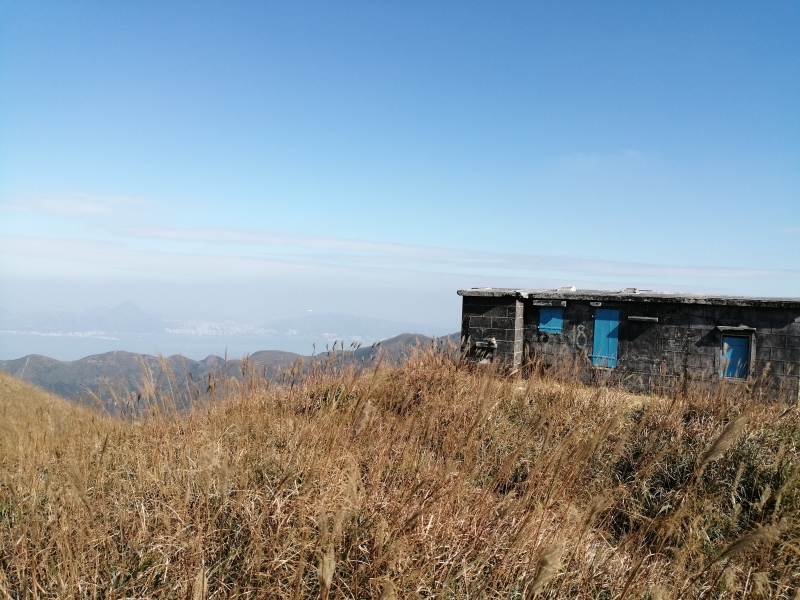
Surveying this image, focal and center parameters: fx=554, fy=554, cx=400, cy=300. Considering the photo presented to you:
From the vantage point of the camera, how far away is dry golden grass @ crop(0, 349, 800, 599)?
112 inches

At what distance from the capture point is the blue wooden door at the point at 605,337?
1360cm

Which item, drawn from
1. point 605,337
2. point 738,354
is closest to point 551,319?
point 605,337

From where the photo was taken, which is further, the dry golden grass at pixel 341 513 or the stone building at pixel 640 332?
the stone building at pixel 640 332

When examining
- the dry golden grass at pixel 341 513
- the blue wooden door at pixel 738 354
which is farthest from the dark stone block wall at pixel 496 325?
the dry golden grass at pixel 341 513

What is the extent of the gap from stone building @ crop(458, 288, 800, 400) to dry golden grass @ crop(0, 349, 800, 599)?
280 inches

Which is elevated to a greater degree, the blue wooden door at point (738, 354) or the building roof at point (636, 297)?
the building roof at point (636, 297)

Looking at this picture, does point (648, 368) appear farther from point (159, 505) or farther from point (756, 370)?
point (159, 505)

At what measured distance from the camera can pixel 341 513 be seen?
2.29 meters

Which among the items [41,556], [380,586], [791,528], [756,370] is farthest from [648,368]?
[41,556]

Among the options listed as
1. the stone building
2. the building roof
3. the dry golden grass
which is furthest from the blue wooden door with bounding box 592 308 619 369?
the dry golden grass

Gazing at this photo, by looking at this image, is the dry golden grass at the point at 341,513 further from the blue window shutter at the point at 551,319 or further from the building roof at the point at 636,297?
the blue window shutter at the point at 551,319

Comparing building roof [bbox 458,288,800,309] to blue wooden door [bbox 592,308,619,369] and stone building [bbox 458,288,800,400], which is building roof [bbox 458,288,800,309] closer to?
stone building [bbox 458,288,800,400]

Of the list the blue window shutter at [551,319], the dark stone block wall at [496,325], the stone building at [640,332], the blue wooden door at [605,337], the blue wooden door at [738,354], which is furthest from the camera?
the blue window shutter at [551,319]

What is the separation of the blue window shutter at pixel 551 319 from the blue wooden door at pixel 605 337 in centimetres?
84
